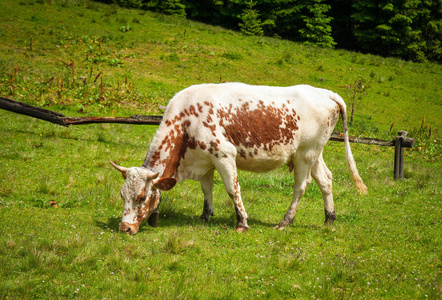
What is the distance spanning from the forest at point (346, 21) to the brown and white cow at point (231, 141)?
25851mm

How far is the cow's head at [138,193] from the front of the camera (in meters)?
7.38

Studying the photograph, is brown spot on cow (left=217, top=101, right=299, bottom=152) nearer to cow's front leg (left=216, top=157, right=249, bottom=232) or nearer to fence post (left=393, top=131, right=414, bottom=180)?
cow's front leg (left=216, top=157, right=249, bottom=232)

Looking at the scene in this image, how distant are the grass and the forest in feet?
38.9

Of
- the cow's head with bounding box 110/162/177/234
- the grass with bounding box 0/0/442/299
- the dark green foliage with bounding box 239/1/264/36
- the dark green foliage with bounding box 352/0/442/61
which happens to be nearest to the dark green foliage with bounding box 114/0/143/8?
the dark green foliage with bounding box 239/1/264/36

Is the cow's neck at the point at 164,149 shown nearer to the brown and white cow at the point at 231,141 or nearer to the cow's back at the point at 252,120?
the brown and white cow at the point at 231,141

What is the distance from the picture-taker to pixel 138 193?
7.41m

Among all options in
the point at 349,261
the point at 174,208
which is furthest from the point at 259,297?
the point at 174,208

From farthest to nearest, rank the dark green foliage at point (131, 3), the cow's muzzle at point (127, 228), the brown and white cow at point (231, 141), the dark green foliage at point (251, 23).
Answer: the dark green foliage at point (131, 3), the dark green foliage at point (251, 23), the brown and white cow at point (231, 141), the cow's muzzle at point (127, 228)

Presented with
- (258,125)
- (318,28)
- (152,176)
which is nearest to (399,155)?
(258,125)

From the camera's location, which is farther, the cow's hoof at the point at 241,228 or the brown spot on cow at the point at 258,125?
the brown spot on cow at the point at 258,125

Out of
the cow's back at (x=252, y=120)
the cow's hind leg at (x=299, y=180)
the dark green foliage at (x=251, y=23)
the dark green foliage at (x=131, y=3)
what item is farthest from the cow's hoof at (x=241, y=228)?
the dark green foliage at (x=131, y=3)

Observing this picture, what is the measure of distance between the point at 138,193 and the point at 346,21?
128 feet

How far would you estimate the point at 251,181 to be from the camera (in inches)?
470

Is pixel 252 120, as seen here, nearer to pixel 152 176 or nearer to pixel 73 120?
pixel 152 176
